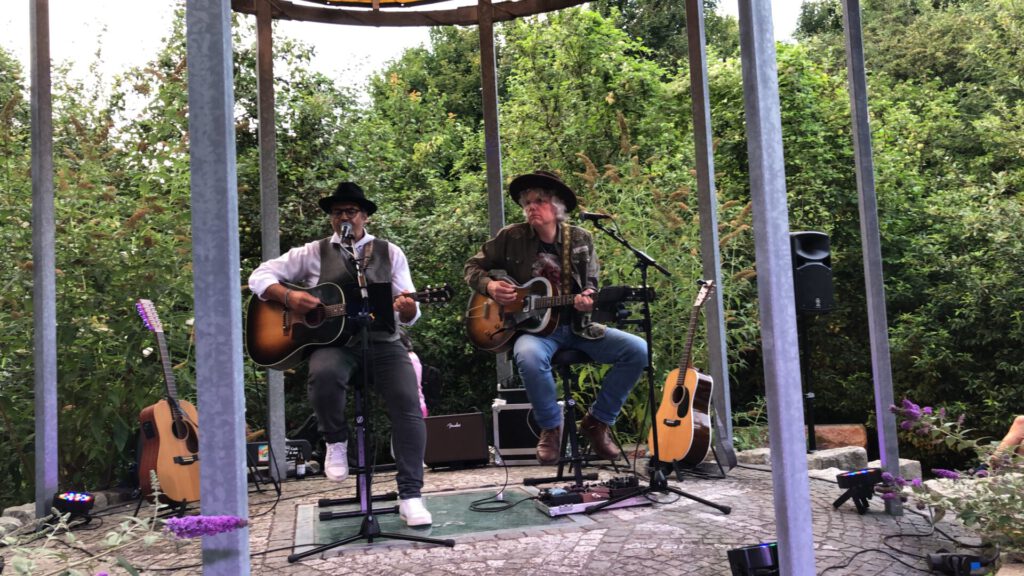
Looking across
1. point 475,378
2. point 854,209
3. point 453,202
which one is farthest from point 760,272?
point 854,209

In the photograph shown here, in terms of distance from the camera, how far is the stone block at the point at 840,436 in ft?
26.6

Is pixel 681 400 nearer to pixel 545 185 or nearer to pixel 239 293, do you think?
pixel 545 185

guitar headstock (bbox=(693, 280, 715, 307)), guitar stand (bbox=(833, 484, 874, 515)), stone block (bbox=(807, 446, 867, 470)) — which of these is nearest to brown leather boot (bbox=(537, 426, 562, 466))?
guitar headstock (bbox=(693, 280, 715, 307))

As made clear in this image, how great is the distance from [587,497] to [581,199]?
3.67 meters

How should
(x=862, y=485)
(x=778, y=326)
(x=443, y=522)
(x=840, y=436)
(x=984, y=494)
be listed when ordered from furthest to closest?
(x=840, y=436)
(x=443, y=522)
(x=862, y=485)
(x=984, y=494)
(x=778, y=326)

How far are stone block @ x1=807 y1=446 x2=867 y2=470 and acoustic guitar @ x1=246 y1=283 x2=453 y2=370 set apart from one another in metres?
2.74

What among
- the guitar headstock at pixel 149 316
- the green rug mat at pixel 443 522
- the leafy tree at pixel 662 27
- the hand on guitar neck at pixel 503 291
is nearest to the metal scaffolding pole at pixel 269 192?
the guitar headstock at pixel 149 316

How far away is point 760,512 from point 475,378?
4798mm

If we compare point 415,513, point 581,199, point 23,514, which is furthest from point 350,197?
point 581,199

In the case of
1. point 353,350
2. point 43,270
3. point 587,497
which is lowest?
point 587,497

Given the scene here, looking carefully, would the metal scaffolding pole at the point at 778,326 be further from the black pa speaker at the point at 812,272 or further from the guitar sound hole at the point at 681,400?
the black pa speaker at the point at 812,272

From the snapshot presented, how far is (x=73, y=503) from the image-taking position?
13.3ft

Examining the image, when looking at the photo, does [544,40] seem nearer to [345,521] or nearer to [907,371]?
[907,371]

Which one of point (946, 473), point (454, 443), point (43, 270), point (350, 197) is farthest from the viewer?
point (454, 443)
